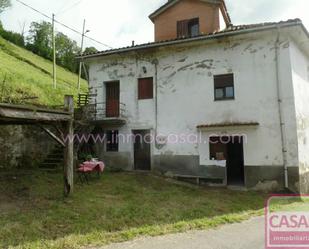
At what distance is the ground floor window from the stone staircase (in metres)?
2.52

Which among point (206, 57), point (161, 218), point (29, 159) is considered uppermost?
point (206, 57)

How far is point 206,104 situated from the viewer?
44.3 ft

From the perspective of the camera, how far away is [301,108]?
13.0 metres

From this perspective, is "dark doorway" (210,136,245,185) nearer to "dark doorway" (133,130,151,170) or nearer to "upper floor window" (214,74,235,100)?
"upper floor window" (214,74,235,100)

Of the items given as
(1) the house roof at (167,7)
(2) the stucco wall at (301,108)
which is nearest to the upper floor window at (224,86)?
(2) the stucco wall at (301,108)

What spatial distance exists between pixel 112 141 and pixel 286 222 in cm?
990

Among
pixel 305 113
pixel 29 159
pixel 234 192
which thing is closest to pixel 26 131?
pixel 29 159

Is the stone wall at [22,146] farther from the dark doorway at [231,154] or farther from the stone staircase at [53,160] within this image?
the dark doorway at [231,154]

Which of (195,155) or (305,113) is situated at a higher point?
(305,113)

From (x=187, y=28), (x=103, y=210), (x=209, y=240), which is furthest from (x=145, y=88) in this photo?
(x=209, y=240)

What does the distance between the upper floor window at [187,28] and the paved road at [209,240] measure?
1115cm

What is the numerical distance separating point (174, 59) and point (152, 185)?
6148 millimetres

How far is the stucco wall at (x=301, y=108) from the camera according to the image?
12183mm

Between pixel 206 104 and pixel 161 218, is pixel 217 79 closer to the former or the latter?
pixel 206 104
